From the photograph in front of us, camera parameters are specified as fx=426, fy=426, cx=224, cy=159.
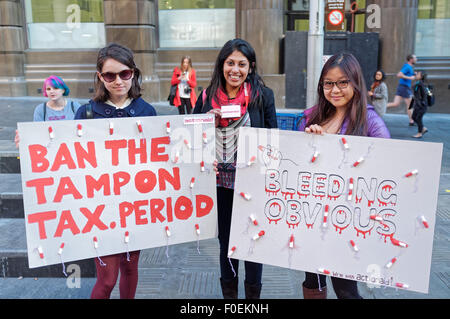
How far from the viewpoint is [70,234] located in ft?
8.56

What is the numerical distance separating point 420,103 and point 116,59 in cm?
817

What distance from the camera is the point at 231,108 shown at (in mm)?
2727

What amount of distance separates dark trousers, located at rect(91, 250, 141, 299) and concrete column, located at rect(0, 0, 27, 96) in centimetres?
1208

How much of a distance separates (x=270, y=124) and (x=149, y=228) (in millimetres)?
1068

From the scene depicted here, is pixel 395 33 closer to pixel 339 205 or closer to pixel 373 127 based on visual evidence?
pixel 373 127

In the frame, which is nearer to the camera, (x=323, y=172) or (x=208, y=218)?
(x=323, y=172)

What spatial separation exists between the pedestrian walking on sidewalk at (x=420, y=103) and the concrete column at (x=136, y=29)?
7.33 metres

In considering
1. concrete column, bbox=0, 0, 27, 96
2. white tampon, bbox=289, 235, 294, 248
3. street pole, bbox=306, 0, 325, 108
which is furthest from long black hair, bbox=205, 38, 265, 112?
concrete column, bbox=0, 0, 27, 96

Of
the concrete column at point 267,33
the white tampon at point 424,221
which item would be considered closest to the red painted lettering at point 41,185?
the white tampon at point 424,221

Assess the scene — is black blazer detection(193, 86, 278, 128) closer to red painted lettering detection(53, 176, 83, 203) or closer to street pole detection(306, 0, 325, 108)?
red painted lettering detection(53, 176, 83, 203)

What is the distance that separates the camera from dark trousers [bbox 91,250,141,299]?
8.69 feet

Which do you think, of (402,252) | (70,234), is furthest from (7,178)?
(402,252)
